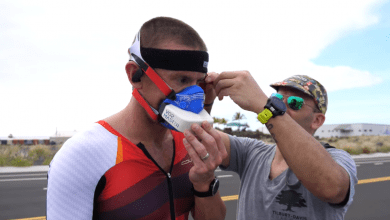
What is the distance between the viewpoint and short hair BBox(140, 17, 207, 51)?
73.8 inches

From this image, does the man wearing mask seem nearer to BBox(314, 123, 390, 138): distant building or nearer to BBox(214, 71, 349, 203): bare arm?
BBox(214, 71, 349, 203): bare arm

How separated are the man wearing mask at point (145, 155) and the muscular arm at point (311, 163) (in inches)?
19.3

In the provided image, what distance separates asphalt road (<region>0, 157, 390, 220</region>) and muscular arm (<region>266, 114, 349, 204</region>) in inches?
224

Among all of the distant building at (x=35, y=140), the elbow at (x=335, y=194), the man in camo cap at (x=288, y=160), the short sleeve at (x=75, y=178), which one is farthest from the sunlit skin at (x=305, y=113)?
the distant building at (x=35, y=140)

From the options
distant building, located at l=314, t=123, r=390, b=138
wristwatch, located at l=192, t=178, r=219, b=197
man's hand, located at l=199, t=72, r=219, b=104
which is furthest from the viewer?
distant building, located at l=314, t=123, r=390, b=138

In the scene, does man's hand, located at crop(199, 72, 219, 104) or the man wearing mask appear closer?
the man wearing mask

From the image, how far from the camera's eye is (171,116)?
1794 mm

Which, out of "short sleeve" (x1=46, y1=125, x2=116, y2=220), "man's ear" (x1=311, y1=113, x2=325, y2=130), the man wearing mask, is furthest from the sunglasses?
"short sleeve" (x1=46, y1=125, x2=116, y2=220)

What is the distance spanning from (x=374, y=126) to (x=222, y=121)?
59.0 m

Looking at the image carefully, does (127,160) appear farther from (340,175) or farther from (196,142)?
(340,175)

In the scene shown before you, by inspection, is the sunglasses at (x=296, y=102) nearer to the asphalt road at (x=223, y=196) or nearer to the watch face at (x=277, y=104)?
the watch face at (x=277, y=104)

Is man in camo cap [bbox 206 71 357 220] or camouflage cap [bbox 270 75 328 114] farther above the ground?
camouflage cap [bbox 270 75 328 114]

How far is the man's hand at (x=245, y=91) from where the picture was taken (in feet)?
6.51

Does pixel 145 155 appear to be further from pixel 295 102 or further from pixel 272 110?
pixel 295 102
